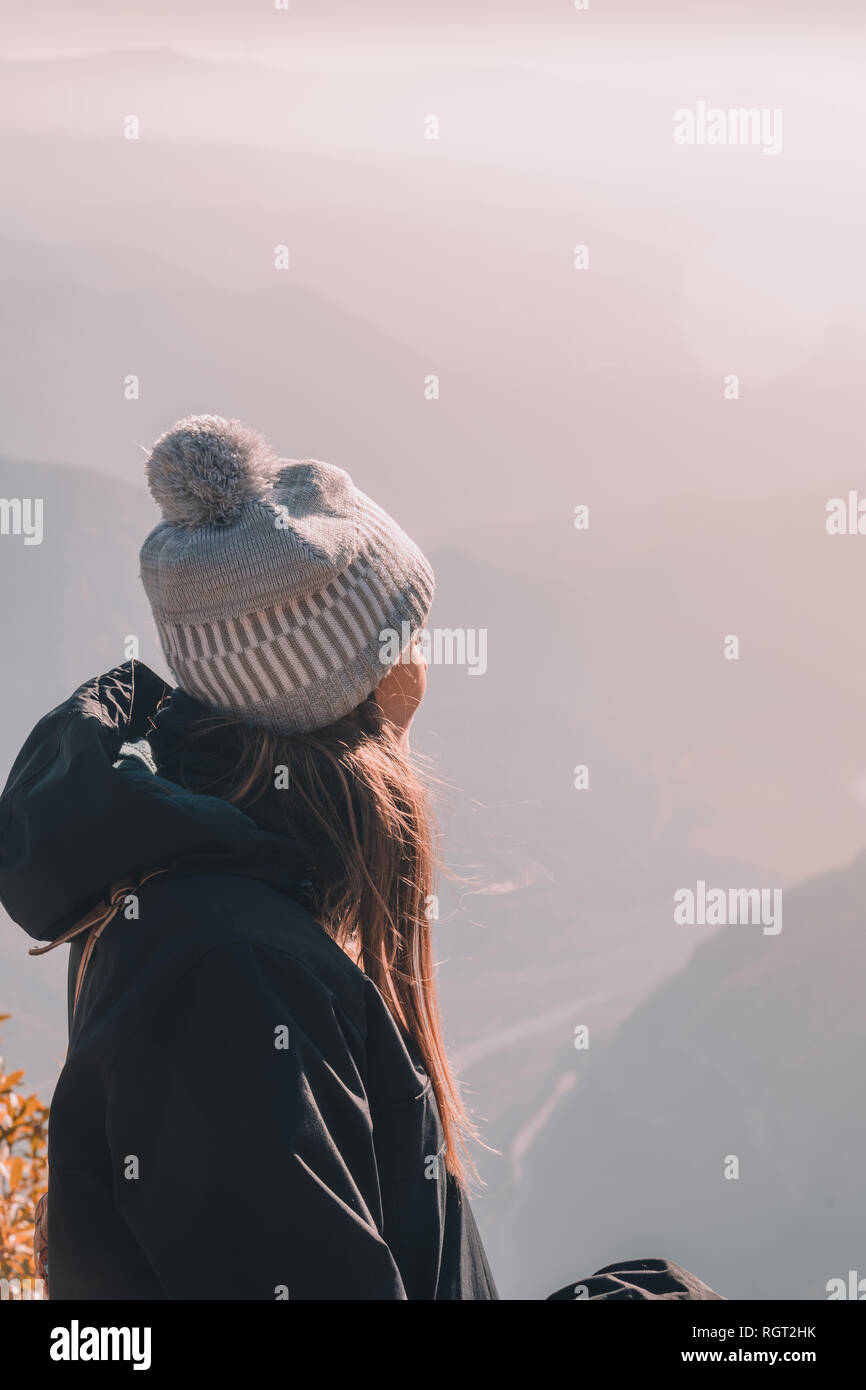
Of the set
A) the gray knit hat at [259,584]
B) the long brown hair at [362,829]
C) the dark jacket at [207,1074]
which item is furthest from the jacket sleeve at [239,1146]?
the gray knit hat at [259,584]

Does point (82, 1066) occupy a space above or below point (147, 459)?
below

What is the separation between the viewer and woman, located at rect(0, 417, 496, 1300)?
704mm

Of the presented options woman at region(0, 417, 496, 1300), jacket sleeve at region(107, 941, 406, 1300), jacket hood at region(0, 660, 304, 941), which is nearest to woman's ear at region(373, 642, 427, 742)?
woman at region(0, 417, 496, 1300)

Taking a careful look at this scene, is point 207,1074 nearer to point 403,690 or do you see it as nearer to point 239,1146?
point 239,1146

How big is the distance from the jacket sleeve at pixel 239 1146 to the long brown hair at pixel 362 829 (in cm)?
14

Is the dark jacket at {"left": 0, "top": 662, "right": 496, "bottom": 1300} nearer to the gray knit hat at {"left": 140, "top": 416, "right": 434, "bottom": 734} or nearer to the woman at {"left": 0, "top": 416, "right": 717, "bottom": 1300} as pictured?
the woman at {"left": 0, "top": 416, "right": 717, "bottom": 1300}

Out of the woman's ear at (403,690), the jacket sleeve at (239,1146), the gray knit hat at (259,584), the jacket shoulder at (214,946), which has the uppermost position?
the gray knit hat at (259,584)

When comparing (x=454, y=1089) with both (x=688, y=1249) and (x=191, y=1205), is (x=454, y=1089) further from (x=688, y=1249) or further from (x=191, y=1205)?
(x=688, y=1249)

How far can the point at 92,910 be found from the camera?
804 mm

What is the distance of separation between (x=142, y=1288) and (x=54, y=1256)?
0.26 ft

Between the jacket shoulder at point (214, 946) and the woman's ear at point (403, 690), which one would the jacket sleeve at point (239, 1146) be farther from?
the woman's ear at point (403, 690)

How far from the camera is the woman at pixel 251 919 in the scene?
0.70 meters

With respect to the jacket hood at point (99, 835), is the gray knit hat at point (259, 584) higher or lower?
higher
